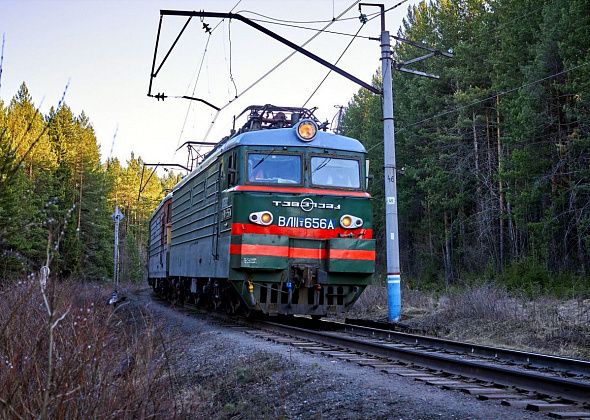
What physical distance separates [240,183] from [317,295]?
7.80ft

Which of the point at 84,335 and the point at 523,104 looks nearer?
the point at 84,335

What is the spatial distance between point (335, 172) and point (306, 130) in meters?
0.93

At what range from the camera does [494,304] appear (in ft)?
41.8

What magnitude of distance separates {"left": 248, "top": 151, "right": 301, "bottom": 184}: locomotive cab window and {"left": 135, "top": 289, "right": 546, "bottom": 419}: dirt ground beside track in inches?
134

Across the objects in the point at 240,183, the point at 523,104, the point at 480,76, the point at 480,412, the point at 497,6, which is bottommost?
the point at 480,412

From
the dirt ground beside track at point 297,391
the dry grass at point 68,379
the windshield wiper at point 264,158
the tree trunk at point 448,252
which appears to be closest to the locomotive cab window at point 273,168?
the windshield wiper at point 264,158

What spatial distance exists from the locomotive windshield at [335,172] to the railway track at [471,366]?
8.63 ft

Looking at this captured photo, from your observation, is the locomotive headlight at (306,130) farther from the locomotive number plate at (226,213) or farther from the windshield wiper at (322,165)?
the locomotive number plate at (226,213)

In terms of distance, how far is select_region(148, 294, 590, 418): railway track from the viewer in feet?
18.3

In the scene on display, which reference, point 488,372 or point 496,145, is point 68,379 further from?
point 496,145

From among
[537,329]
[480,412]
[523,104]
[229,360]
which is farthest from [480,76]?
[480,412]

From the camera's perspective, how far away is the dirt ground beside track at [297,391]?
5273 mm

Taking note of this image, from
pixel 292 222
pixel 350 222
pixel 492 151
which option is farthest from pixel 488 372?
pixel 492 151

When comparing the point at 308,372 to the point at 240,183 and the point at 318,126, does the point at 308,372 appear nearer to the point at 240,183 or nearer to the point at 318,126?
the point at 240,183
